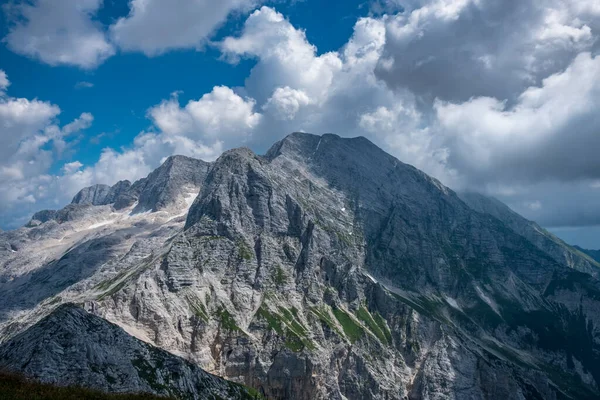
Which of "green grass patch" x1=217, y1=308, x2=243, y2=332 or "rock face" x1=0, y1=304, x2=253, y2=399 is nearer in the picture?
"rock face" x1=0, y1=304, x2=253, y2=399

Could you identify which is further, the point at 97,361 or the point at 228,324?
the point at 228,324

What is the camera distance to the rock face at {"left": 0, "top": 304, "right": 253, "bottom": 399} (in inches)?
2943

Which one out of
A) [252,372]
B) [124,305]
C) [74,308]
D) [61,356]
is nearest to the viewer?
[61,356]

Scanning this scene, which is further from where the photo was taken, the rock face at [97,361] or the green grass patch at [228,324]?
the green grass patch at [228,324]

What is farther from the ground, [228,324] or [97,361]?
[228,324]

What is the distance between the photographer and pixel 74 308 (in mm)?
87188

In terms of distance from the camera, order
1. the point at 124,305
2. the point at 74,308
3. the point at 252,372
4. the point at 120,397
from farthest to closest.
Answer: the point at 252,372, the point at 124,305, the point at 74,308, the point at 120,397

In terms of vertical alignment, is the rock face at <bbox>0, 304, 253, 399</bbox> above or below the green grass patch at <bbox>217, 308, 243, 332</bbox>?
below

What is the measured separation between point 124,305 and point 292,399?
7227 centimetres

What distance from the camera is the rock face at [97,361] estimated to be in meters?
74.8

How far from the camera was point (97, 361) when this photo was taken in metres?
79.9

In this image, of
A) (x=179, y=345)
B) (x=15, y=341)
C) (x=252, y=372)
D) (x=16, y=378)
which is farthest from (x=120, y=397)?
(x=252, y=372)

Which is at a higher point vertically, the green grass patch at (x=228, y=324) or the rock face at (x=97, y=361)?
the green grass patch at (x=228, y=324)

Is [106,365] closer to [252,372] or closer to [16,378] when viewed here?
[16,378]
